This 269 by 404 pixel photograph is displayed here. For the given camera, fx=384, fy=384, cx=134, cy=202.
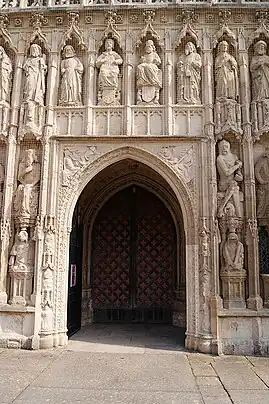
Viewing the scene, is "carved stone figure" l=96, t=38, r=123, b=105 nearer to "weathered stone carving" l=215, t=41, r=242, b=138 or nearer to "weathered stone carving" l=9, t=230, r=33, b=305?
"weathered stone carving" l=215, t=41, r=242, b=138

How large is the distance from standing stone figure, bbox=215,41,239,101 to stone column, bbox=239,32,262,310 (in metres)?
0.19

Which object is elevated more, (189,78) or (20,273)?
(189,78)

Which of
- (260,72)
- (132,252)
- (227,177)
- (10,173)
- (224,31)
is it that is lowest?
(132,252)

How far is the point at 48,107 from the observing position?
9570 millimetres

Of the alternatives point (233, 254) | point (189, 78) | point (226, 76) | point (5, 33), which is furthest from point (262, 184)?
point (5, 33)

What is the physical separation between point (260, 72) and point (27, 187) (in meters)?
6.35

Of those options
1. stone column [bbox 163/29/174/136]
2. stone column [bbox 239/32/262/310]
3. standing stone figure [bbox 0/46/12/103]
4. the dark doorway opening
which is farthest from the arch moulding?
standing stone figure [bbox 0/46/12/103]

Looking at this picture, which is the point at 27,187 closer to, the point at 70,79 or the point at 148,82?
the point at 70,79

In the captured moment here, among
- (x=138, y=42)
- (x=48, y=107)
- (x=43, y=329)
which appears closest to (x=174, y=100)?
(x=138, y=42)

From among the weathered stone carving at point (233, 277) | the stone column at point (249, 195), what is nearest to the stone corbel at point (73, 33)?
the stone column at point (249, 195)

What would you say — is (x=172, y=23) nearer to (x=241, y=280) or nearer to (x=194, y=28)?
(x=194, y=28)

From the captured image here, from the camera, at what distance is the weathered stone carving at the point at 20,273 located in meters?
8.82

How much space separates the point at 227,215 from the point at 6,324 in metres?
5.60

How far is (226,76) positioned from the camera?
945 cm
